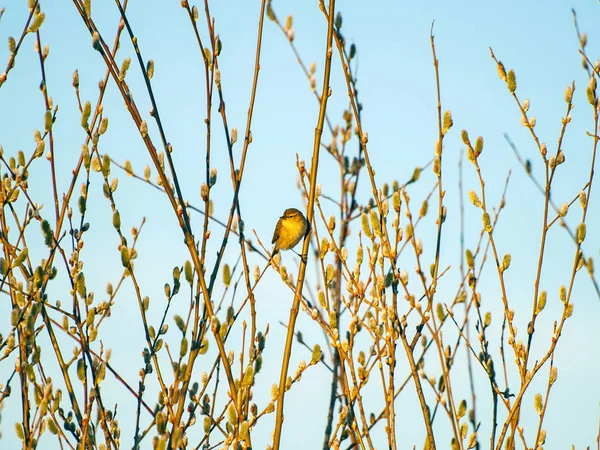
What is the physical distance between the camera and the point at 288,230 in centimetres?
739

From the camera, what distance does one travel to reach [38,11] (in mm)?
3389

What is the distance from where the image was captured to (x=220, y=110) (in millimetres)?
3023

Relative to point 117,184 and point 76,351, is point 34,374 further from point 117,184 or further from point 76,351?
point 117,184

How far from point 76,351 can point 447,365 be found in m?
1.62

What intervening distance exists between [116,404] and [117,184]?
945 mm

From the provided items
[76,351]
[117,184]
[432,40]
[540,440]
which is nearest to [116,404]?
[76,351]

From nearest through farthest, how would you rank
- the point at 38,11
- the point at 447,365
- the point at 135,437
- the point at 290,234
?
1. the point at 135,437
2. the point at 447,365
3. the point at 38,11
4. the point at 290,234

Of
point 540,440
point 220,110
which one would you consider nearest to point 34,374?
point 220,110

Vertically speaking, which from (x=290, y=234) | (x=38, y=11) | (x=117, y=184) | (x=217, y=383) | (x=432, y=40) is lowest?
(x=217, y=383)

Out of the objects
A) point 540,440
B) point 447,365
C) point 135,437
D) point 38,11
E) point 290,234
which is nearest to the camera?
point 135,437

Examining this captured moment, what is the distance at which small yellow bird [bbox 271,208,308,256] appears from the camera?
719 cm

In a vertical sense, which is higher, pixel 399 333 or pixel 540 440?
pixel 399 333

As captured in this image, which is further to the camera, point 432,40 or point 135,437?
point 432,40

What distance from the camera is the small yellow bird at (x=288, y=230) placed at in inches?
283
